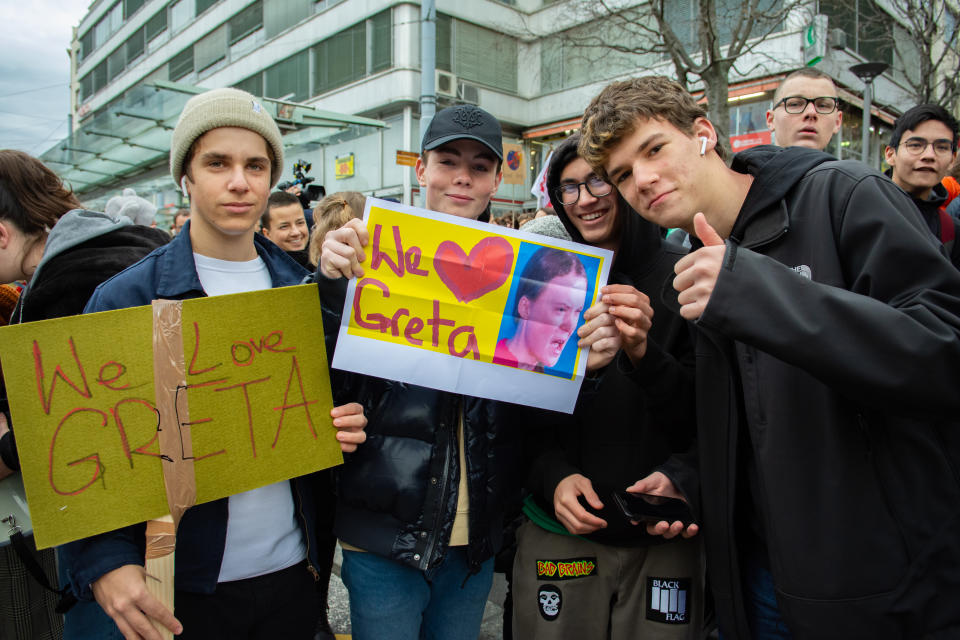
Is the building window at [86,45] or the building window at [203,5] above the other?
the building window at [86,45]

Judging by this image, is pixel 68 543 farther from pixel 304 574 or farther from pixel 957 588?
pixel 957 588

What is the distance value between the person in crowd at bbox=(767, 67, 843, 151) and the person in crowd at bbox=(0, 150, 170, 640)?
3.49 meters

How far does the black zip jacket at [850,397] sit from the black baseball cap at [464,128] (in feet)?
2.74

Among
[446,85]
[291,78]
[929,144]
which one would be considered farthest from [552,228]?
[291,78]

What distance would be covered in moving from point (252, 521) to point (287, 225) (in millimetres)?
3622

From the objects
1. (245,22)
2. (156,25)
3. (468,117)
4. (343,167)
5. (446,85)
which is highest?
(156,25)

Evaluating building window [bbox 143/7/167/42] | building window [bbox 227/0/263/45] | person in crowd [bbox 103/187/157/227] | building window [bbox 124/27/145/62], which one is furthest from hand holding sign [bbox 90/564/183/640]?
building window [bbox 124/27/145/62]

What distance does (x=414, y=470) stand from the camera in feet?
5.26

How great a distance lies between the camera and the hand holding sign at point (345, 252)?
1.50 metres

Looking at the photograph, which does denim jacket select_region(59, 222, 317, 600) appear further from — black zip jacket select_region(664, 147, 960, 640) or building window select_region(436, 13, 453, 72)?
building window select_region(436, 13, 453, 72)

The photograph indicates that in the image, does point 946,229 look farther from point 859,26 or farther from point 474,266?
point 859,26

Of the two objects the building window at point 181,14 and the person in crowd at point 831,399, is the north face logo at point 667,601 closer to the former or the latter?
the person in crowd at point 831,399

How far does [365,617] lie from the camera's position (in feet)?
5.42

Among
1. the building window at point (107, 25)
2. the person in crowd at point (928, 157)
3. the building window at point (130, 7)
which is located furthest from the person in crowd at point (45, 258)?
the building window at point (107, 25)
